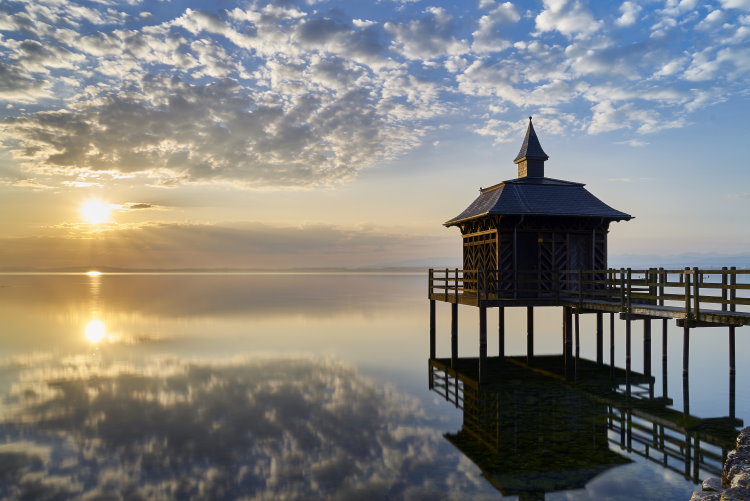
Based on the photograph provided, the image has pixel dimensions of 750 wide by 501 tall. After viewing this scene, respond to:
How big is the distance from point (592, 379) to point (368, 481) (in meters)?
14.7

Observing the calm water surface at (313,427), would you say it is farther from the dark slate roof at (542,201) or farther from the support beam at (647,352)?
the dark slate roof at (542,201)

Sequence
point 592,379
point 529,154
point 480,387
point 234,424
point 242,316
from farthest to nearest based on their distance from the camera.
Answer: point 242,316 < point 529,154 < point 592,379 < point 480,387 < point 234,424

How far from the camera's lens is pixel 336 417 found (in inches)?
719

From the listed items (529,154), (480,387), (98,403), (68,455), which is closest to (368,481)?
(68,455)

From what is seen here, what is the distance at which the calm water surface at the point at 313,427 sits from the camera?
12.2 metres

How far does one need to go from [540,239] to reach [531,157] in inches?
267

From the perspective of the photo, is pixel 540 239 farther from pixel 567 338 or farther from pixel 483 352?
pixel 483 352

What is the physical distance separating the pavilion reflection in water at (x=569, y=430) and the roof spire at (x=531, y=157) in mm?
11063

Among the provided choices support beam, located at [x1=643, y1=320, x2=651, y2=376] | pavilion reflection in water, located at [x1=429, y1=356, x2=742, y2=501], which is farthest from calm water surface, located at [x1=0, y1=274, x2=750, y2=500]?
support beam, located at [x1=643, y1=320, x2=651, y2=376]

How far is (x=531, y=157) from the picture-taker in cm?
2961

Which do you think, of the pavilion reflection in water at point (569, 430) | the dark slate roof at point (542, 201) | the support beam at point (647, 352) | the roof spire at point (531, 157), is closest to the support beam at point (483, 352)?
the pavilion reflection in water at point (569, 430)

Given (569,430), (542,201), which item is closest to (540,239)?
(542,201)

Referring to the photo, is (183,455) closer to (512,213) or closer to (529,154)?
(512,213)

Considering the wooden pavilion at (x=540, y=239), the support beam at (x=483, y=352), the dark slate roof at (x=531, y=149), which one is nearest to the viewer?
the support beam at (x=483, y=352)
